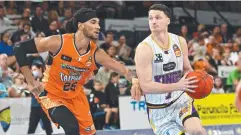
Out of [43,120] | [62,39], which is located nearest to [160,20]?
[62,39]

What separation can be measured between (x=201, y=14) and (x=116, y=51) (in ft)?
22.9

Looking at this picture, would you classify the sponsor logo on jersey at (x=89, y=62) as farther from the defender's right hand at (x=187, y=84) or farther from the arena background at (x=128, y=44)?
the arena background at (x=128, y=44)

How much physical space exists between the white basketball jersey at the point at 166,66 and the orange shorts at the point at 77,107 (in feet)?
3.69

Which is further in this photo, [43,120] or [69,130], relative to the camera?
[43,120]

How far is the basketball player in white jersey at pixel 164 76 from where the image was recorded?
20.0 feet

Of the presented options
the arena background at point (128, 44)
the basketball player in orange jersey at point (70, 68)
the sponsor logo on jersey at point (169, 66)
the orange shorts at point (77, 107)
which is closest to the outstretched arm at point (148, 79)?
the sponsor logo on jersey at point (169, 66)

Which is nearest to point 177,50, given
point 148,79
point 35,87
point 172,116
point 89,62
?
point 148,79

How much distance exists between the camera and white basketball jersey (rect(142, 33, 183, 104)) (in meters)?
6.21

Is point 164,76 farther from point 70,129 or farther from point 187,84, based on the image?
point 70,129

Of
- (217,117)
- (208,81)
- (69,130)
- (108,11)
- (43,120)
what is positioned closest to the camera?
(208,81)

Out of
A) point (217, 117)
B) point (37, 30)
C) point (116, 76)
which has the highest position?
point (37, 30)

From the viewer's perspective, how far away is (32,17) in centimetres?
1482

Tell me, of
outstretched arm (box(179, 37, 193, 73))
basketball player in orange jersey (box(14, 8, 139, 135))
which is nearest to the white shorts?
outstretched arm (box(179, 37, 193, 73))

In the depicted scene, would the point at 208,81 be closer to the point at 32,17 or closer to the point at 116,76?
the point at 116,76
